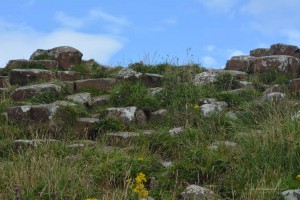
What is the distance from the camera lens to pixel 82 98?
1102cm

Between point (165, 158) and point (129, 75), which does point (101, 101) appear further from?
point (165, 158)

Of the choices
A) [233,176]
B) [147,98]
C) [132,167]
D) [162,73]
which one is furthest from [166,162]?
[162,73]

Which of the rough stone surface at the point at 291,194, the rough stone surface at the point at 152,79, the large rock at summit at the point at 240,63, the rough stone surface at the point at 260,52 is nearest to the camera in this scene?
the rough stone surface at the point at 291,194

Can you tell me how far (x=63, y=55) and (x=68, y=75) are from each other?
1.73 meters

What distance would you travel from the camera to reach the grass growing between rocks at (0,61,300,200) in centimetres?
595

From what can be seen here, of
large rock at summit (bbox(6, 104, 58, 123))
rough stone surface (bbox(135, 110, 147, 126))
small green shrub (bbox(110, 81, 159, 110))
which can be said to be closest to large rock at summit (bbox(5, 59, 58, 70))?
small green shrub (bbox(110, 81, 159, 110))

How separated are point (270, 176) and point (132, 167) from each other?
6.00ft

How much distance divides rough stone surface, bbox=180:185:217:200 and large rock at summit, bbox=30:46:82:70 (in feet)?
31.1

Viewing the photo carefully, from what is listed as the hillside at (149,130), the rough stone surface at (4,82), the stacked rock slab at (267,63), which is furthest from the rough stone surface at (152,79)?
the rough stone surface at (4,82)

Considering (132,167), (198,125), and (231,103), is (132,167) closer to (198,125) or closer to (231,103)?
(198,125)

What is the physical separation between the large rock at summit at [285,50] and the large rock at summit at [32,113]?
8492 millimetres

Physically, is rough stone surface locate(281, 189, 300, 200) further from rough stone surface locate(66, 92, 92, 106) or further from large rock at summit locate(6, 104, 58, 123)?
rough stone surface locate(66, 92, 92, 106)

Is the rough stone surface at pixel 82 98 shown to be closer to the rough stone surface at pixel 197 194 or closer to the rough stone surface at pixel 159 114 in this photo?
the rough stone surface at pixel 159 114

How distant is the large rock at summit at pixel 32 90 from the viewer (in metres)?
11.0
